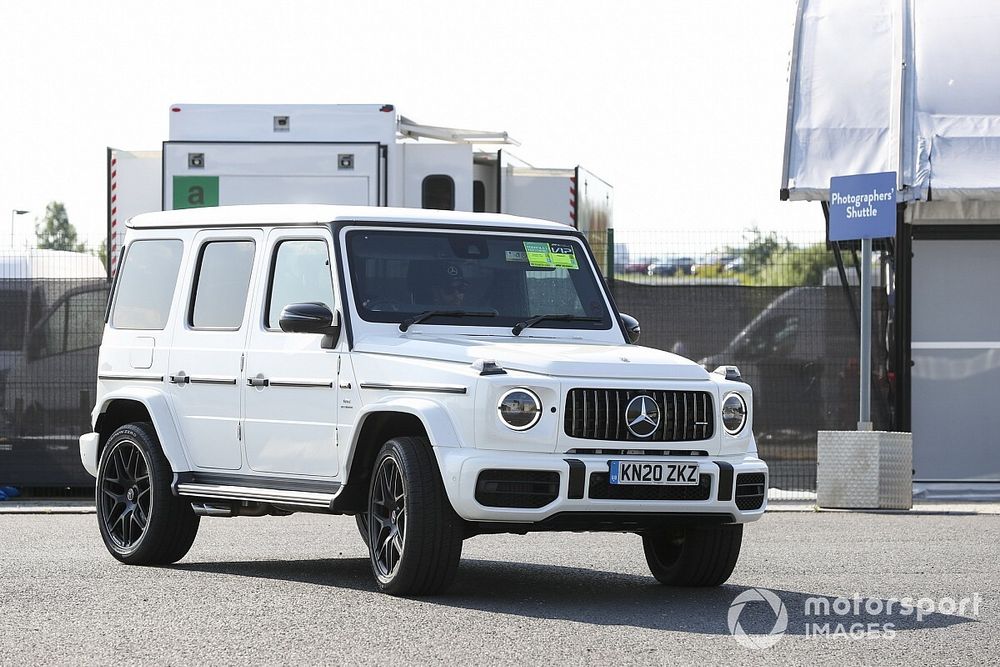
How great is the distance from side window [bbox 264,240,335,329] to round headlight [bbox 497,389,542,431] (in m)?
1.59

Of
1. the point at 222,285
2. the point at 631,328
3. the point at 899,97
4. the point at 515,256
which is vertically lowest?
the point at 631,328

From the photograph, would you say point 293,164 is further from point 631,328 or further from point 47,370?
point 631,328

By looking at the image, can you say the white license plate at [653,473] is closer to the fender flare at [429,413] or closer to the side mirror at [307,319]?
the fender flare at [429,413]

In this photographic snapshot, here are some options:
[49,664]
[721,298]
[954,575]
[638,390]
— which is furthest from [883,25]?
[49,664]

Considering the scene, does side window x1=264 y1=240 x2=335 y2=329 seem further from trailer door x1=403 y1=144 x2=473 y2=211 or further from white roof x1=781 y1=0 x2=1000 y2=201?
white roof x1=781 y1=0 x2=1000 y2=201

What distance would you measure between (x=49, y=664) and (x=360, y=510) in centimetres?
272

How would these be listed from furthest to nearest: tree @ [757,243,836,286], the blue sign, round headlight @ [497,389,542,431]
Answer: tree @ [757,243,836,286] < the blue sign < round headlight @ [497,389,542,431]

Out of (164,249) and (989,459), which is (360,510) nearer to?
(164,249)

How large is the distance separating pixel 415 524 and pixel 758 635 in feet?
5.84

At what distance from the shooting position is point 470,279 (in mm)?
10211

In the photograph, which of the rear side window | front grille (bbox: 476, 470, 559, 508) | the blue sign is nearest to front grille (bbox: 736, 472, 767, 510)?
front grille (bbox: 476, 470, 559, 508)

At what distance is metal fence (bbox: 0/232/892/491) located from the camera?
17.4m

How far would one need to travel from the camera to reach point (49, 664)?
7.05 m
